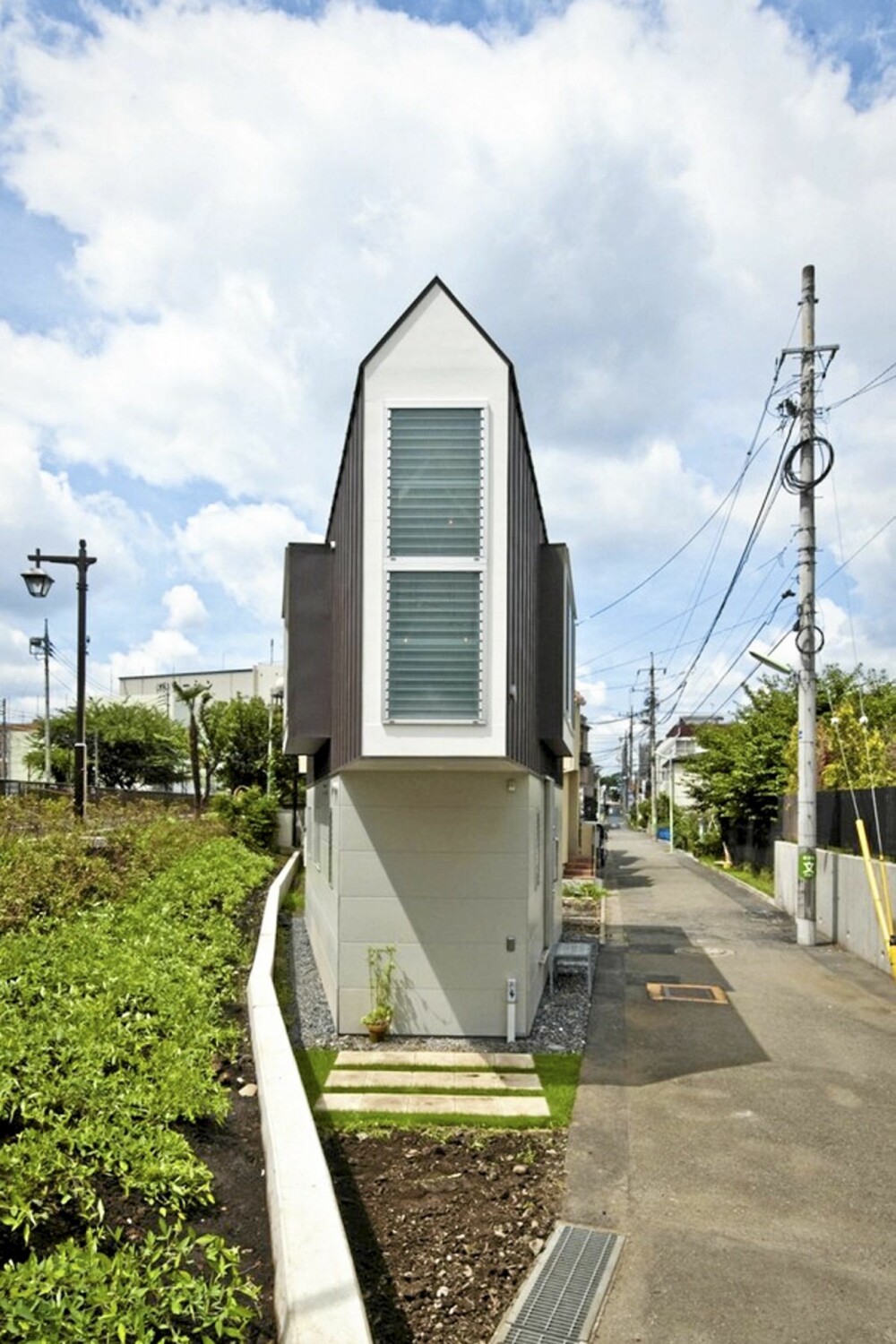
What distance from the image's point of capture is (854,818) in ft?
54.4

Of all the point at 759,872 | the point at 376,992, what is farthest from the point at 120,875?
the point at 759,872

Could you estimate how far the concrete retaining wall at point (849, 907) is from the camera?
14219 mm

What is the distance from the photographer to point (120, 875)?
11.5m

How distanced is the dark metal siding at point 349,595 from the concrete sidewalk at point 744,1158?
3.49 metres

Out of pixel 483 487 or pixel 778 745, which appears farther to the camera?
pixel 778 745

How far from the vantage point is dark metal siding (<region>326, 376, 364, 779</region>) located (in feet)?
27.3

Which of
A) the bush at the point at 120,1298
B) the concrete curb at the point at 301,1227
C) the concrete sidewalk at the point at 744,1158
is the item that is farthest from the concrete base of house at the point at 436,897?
the bush at the point at 120,1298

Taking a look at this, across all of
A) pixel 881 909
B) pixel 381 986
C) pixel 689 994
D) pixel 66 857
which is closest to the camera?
pixel 381 986

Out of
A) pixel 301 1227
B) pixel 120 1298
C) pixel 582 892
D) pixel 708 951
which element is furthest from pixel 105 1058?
pixel 582 892

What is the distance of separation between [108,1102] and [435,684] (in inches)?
152

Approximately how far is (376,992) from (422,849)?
1374 millimetres

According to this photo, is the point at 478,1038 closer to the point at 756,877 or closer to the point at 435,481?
the point at 435,481

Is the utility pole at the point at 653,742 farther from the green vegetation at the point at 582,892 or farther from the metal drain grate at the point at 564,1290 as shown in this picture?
the metal drain grate at the point at 564,1290

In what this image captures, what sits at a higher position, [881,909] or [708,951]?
[881,909]
